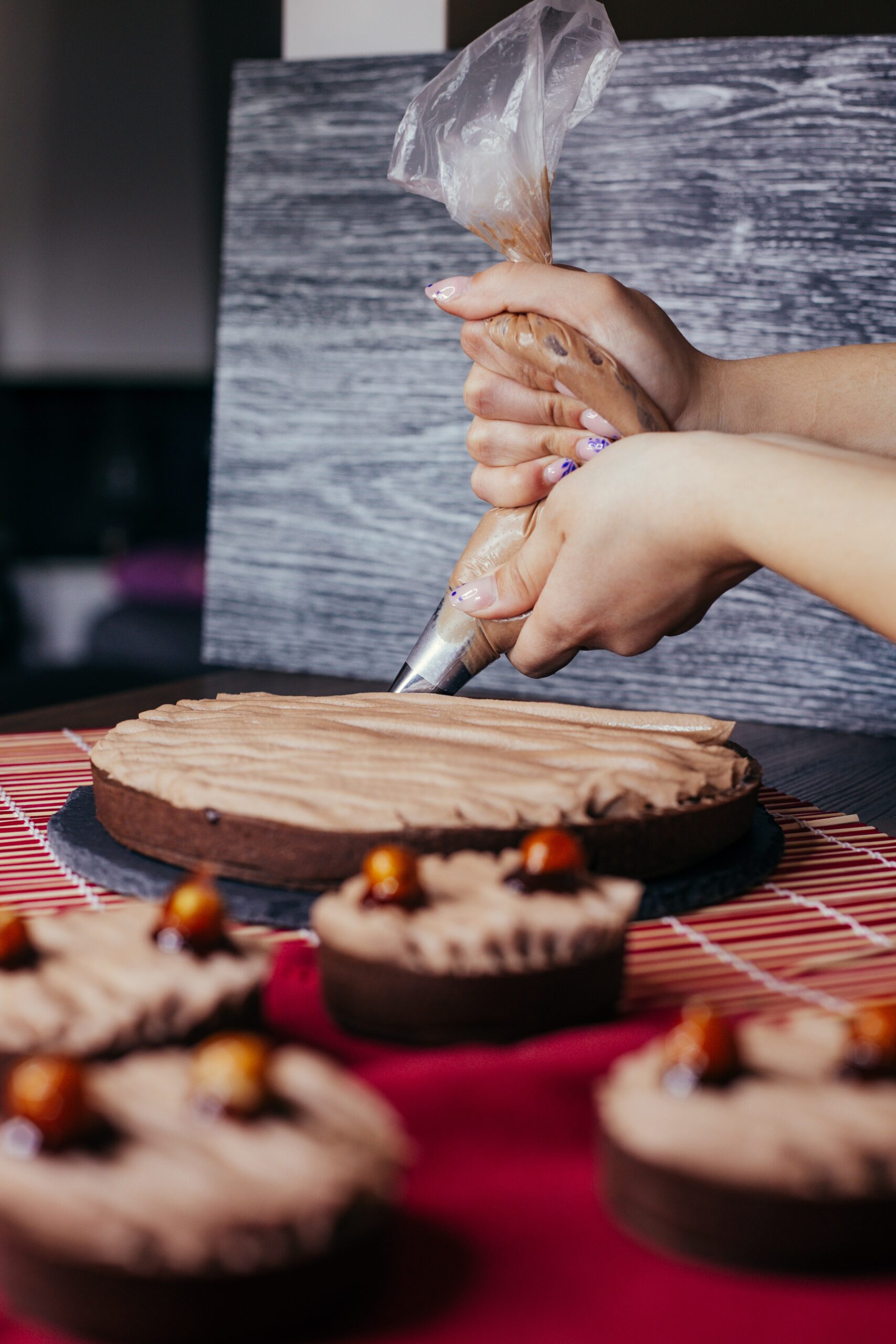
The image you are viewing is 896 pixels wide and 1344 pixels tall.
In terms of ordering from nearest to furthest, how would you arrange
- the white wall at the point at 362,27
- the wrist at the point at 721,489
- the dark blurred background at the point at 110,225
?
the wrist at the point at 721,489 → the white wall at the point at 362,27 → the dark blurred background at the point at 110,225

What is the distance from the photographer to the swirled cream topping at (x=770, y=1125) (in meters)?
0.43

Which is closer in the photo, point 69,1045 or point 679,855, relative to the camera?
point 69,1045

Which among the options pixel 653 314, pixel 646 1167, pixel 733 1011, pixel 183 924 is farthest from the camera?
pixel 653 314

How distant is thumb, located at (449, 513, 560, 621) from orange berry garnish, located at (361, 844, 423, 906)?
21.2 inches

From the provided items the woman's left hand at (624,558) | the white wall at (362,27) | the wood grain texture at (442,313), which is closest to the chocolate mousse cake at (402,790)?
the woman's left hand at (624,558)

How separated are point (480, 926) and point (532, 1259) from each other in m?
0.19

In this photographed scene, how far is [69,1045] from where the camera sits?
537mm

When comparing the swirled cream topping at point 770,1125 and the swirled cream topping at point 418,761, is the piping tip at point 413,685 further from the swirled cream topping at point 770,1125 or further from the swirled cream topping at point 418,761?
the swirled cream topping at point 770,1125

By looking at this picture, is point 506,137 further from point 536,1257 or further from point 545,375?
point 536,1257

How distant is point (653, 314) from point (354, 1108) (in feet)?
3.00

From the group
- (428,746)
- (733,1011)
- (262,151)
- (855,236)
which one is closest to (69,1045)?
(733,1011)

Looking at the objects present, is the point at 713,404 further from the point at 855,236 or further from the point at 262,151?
the point at 262,151

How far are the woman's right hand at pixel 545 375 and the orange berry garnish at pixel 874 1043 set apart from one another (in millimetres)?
776

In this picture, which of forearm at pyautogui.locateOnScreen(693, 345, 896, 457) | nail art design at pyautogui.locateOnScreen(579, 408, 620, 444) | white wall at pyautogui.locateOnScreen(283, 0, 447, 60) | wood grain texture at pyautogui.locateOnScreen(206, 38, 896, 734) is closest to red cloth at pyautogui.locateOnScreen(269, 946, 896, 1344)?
nail art design at pyautogui.locateOnScreen(579, 408, 620, 444)
